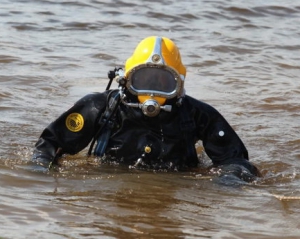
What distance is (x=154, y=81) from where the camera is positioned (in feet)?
19.1

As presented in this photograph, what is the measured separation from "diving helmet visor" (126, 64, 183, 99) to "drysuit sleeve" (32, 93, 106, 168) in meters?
0.29

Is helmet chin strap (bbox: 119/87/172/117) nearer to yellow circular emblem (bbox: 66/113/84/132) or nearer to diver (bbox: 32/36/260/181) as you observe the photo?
diver (bbox: 32/36/260/181)

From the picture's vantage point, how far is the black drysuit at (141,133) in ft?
19.5

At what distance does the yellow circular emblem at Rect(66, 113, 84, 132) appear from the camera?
19.5 ft

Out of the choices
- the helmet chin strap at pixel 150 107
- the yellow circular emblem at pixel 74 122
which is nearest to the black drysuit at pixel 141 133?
the yellow circular emblem at pixel 74 122

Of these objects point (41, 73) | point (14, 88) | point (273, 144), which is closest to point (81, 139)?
point (273, 144)

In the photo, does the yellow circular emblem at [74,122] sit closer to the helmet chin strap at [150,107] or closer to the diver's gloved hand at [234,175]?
the helmet chin strap at [150,107]

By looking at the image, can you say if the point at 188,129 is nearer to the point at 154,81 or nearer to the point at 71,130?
the point at 154,81

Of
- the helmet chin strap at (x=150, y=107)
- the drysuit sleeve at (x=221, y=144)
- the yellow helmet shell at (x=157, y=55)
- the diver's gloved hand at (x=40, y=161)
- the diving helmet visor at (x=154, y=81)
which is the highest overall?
the yellow helmet shell at (x=157, y=55)

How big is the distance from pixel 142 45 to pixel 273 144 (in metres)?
2.07

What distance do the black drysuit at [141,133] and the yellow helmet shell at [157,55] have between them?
0.25 meters

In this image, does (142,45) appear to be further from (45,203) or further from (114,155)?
(45,203)

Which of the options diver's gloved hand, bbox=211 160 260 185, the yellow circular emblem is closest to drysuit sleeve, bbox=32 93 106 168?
the yellow circular emblem

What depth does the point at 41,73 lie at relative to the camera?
980 centimetres
